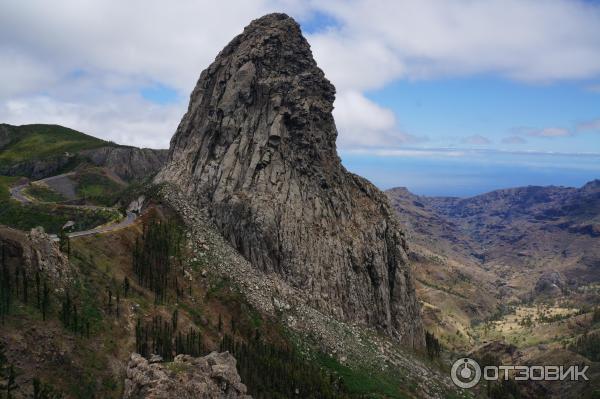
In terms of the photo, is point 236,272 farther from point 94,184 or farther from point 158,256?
point 94,184

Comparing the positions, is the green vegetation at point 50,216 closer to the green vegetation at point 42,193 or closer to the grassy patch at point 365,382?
the green vegetation at point 42,193

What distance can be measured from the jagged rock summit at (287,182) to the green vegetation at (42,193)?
175ft

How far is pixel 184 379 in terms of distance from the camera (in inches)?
2217

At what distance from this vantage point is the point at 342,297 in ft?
392

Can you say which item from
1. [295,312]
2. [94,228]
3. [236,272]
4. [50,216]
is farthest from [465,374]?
[50,216]

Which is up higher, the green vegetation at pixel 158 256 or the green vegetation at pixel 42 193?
the green vegetation at pixel 42 193

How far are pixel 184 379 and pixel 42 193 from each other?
132m

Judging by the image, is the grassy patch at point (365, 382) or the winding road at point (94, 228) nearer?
the grassy patch at point (365, 382)

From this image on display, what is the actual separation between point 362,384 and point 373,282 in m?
38.9

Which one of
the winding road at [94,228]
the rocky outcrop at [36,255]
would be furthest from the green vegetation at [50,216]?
the rocky outcrop at [36,255]

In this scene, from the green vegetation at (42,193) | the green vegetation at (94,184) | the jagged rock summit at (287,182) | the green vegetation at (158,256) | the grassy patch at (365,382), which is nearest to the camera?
the green vegetation at (158,256)

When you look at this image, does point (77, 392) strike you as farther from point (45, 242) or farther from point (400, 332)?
point (400, 332)

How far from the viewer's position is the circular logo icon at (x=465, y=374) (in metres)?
123

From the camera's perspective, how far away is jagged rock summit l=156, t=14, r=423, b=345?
115 meters
